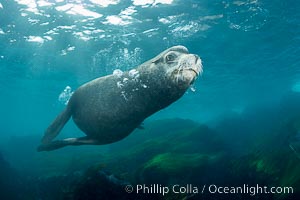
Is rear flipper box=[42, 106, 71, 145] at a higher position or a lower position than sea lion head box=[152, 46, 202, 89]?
lower

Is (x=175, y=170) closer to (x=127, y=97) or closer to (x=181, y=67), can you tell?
(x=127, y=97)

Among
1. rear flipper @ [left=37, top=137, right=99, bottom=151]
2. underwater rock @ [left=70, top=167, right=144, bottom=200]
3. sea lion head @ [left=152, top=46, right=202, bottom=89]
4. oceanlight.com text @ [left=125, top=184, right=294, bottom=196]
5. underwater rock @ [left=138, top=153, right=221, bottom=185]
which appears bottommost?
underwater rock @ [left=138, top=153, right=221, bottom=185]

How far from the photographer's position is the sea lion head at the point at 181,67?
437 cm

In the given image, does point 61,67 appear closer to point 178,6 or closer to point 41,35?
point 41,35

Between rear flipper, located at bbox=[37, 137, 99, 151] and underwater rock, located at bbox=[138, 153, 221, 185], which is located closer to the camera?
rear flipper, located at bbox=[37, 137, 99, 151]

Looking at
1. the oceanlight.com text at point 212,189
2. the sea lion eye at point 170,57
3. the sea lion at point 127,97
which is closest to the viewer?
the sea lion at point 127,97

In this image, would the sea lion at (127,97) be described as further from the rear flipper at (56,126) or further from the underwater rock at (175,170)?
the underwater rock at (175,170)

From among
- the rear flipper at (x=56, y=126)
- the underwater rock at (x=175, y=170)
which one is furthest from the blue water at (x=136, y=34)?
the rear flipper at (x=56, y=126)

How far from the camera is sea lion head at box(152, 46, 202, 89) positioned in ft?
14.3

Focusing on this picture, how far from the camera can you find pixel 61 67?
27953mm

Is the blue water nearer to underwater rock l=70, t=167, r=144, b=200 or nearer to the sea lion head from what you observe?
underwater rock l=70, t=167, r=144, b=200

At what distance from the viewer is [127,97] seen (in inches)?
220

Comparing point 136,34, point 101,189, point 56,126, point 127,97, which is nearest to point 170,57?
point 127,97

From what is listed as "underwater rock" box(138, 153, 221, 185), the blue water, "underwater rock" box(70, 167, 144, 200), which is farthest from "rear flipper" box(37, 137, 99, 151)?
the blue water
